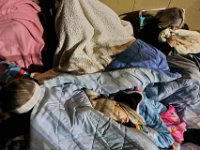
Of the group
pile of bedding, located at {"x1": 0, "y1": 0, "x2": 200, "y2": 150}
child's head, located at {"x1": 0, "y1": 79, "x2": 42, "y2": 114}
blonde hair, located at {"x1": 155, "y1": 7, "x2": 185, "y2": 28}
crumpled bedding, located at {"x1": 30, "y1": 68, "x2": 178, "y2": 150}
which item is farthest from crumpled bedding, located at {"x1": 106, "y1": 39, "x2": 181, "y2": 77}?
child's head, located at {"x1": 0, "y1": 79, "x2": 42, "y2": 114}

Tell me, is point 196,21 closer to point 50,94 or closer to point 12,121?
point 50,94

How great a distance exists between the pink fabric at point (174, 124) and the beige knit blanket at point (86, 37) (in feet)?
1.10

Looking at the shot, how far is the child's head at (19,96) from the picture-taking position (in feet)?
2.95

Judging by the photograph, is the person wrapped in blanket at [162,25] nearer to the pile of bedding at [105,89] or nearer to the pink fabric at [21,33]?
the pile of bedding at [105,89]

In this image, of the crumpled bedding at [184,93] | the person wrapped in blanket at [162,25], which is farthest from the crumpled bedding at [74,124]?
the person wrapped in blanket at [162,25]

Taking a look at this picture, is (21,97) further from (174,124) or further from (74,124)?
(174,124)

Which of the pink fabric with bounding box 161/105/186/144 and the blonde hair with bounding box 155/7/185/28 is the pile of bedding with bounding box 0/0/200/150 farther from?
the blonde hair with bounding box 155/7/185/28

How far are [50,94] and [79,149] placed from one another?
0.69ft

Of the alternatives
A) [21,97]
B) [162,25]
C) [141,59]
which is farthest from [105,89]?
[162,25]

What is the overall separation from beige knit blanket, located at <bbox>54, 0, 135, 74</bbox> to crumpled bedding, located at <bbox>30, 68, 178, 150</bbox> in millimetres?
92

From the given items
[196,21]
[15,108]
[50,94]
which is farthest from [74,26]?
[196,21]

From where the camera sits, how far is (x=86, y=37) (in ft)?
4.00

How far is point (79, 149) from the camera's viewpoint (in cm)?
95

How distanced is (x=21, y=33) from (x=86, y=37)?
0.84 ft
